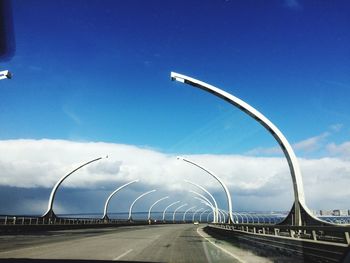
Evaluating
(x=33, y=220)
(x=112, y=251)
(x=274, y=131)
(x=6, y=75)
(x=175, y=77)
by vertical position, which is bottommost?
(x=112, y=251)

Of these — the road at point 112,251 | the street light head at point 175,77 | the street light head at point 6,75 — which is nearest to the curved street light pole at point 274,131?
the street light head at point 175,77

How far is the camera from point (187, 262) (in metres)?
12.2

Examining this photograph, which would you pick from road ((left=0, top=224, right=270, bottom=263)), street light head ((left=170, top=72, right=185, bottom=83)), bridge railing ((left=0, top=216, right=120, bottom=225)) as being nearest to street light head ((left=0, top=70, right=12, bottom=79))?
road ((left=0, top=224, right=270, bottom=263))

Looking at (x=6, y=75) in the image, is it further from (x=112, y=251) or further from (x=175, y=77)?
(x=175, y=77)

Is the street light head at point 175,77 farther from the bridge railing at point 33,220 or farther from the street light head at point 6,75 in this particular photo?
the bridge railing at point 33,220

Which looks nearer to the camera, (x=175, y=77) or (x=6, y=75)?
(x=6, y=75)

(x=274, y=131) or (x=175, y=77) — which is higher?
(x=175, y=77)

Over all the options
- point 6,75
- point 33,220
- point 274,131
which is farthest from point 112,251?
point 33,220

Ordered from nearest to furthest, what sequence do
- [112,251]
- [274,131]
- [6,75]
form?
[6,75] < [112,251] < [274,131]

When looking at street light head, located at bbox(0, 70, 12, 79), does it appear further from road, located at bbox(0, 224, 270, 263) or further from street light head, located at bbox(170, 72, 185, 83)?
street light head, located at bbox(170, 72, 185, 83)

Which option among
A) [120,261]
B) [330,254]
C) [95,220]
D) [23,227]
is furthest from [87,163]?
[330,254]

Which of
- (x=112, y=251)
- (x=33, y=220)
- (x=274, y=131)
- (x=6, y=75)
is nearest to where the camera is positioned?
(x=6, y=75)

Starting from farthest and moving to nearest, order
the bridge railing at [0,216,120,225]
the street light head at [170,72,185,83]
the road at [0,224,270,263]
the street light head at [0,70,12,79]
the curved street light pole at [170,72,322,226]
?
the bridge railing at [0,216,120,225], the street light head at [170,72,185,83], the curved street light pole at [170,72,322,226], the street light head at [0,70,12,79], the road at [0,224,270,263]

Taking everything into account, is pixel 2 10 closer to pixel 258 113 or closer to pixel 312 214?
pixel 312 214
